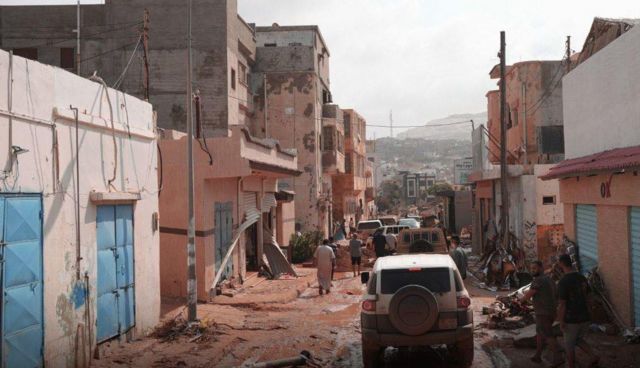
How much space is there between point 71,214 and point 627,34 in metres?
10.8

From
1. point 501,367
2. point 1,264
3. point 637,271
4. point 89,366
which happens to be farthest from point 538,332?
point 1,264

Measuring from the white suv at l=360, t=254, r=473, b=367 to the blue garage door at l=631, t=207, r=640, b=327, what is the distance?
3.77 m

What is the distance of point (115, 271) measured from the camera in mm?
12211

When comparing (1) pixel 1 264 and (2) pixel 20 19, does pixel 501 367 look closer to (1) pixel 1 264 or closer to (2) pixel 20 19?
(1) pixel 1 264

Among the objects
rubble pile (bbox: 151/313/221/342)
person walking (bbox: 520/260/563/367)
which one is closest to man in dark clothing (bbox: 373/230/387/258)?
rubble pile (bbox: 151/313/221/342)

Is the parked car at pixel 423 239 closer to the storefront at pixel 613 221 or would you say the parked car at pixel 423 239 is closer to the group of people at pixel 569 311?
the storefront at pixel 613 221

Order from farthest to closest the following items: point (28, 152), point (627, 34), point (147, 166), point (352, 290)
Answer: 1. point (352, 290)
2. point (147, 166)
3. point (627, 34)
4. point (28, 152)

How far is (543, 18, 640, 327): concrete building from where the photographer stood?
12.2 m

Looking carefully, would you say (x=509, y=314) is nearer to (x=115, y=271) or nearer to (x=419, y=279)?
(x=419, y=279)

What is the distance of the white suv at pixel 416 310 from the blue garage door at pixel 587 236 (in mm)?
5572

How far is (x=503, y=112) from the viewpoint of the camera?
76.2 ft

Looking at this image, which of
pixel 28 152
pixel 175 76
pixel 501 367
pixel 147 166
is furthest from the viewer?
pixel 175 76

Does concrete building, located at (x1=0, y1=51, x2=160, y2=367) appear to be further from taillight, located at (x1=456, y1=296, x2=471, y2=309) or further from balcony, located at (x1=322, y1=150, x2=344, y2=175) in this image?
balcony, located at (x1=322, y1=150, x2=344, y2=175)

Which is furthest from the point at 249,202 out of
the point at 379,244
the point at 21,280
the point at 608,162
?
the point at 21,280
